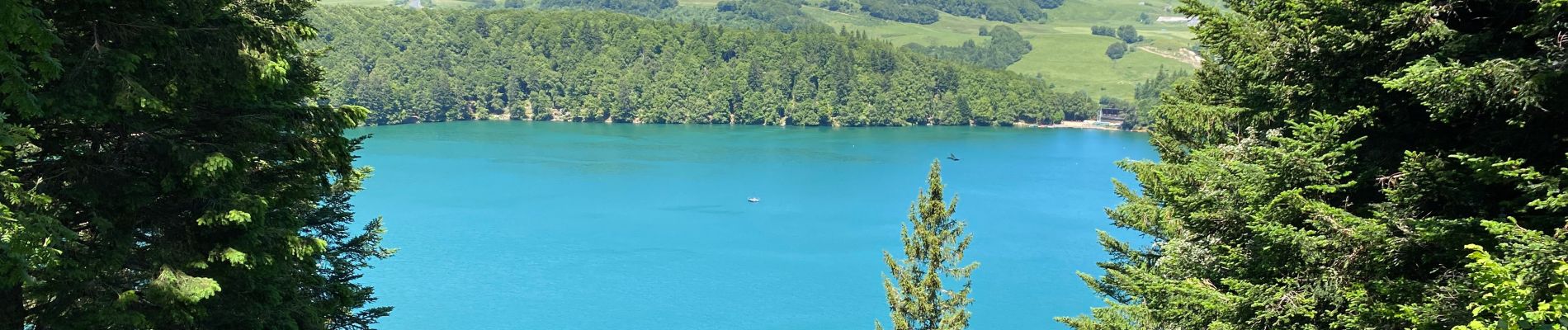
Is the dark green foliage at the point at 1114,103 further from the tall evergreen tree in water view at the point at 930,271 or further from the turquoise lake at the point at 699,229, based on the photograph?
the tall evergreen tree in water view at the point at 930,271

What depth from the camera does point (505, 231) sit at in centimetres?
5750

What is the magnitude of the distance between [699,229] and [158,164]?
51.1 meters

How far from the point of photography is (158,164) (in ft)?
31.3

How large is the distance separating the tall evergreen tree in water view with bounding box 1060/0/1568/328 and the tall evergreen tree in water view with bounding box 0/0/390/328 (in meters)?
8.11

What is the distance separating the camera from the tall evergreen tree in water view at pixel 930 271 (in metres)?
18.6

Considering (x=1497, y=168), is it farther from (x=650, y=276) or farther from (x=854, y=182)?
(x=854, y=182)

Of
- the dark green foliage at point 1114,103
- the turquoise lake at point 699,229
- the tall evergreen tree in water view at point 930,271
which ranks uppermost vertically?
the tall evergreen tree in water view at point 930,271

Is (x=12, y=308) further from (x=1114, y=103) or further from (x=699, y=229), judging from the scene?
(x=1114, y=103)

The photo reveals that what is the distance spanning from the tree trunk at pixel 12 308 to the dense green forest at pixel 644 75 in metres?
139

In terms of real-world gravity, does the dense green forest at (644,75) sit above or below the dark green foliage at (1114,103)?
above

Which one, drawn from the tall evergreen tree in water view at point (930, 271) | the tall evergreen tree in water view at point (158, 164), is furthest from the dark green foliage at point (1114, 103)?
the tall evergreen tree in water view at point (158, 164)

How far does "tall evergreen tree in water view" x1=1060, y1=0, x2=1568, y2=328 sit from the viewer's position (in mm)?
7215

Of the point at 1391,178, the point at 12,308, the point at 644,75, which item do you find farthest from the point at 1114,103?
the point at 12,308

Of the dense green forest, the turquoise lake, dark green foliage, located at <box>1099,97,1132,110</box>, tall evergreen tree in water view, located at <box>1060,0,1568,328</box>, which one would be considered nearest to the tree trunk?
tall evergreen tree in water view, located at <box>1060,0,1568,328</box>
